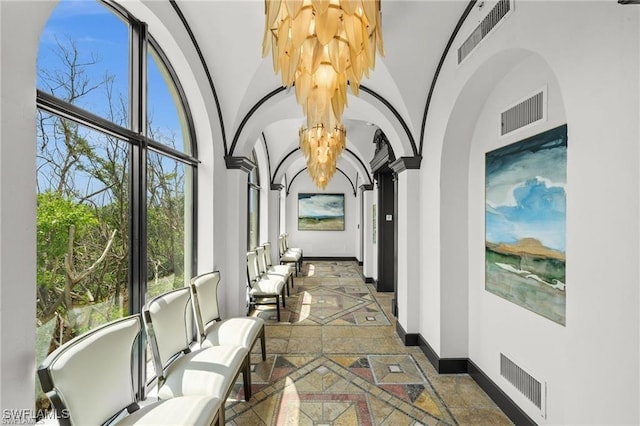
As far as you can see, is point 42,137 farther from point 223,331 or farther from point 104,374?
point 223,331

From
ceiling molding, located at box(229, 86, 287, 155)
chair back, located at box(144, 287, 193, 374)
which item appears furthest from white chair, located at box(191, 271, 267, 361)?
ceiling molding, located at box(229, 86, 287, 155)

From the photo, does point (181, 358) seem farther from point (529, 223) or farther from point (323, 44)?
point (529, 223)

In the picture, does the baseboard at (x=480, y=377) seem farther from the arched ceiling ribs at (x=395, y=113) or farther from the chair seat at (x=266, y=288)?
the arched ceiling ribs at (x=395, y=113)

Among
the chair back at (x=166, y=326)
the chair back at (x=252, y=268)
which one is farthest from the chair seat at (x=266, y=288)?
the chair back at (x=166, y=326)

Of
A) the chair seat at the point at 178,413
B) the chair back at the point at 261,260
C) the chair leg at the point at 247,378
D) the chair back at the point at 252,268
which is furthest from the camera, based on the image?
the chair back at the point at 261,260

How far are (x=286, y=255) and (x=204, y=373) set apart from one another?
5689 mm

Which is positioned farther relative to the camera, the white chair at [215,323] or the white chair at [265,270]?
the white chair at [265,270]

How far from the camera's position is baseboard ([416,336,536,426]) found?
208cm

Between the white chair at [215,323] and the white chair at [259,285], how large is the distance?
1290 millimetres

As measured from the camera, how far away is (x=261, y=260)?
4.99 m

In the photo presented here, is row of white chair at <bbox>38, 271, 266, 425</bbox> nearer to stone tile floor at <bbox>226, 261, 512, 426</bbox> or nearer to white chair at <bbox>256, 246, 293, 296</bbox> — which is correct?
stone tile floor at <bbox>226, 261, 512, 426</bbox>

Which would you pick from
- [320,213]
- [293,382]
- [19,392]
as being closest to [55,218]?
[19,392]

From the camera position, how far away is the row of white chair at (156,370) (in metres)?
1.20

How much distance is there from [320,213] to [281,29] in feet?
29.5
